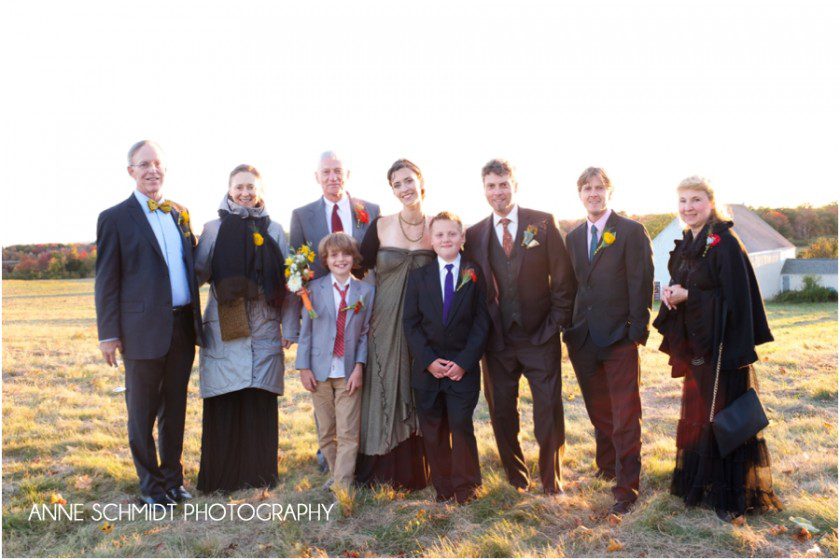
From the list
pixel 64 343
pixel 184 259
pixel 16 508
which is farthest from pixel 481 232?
pixel 64 343

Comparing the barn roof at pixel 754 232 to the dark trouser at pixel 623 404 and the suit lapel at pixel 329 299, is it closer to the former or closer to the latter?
the dark trouser at pixel 623 404

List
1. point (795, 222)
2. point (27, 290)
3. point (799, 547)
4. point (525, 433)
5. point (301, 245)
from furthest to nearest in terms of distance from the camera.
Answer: point (795, 222), point (27, 290), point (525, 433), point (301, 245), point (799, 547)

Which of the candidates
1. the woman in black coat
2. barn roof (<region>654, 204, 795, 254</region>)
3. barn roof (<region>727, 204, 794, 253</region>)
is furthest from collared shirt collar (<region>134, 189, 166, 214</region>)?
barn roof (<region>727, 204, 794, 253</region>)

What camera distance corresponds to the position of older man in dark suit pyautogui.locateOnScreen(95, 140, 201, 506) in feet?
16.4

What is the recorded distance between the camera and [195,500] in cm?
529

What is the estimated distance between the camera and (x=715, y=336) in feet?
14.9

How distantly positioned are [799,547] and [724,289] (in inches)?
71.0

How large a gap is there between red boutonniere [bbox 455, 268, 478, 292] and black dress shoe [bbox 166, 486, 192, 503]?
2.93m

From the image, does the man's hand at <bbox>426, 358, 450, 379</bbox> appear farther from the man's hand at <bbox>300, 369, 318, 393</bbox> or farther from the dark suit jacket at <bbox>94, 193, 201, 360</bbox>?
the dark suit jacket at <bbox>94, 193, 201, 360</bbox>

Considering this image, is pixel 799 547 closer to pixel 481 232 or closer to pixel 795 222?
pixel 481 232

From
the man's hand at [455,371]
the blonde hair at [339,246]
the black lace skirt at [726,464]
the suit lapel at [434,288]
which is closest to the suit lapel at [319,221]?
the blonde hair at [339,246]

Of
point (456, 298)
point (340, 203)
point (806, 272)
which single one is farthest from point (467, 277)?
point (806, 272)

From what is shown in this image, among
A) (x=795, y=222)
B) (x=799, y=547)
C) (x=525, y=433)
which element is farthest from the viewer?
(x=795, y=222)

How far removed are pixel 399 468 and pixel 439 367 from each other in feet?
3.53
